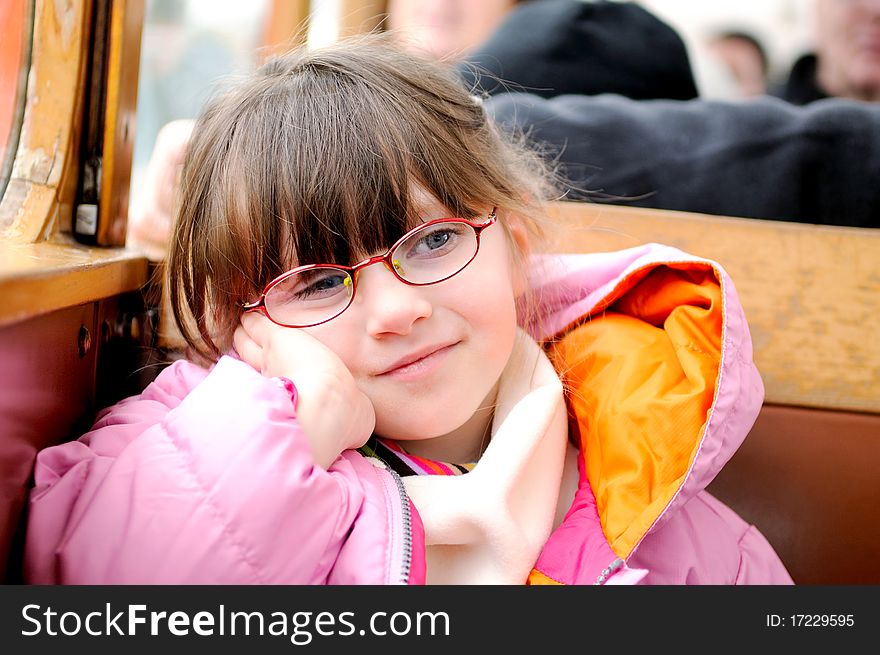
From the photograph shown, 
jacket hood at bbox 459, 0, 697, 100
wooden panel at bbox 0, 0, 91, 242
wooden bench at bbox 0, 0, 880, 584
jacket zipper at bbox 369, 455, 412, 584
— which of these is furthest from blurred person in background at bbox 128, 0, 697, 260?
jacket zipper at bbox 369, 455, 412, 584

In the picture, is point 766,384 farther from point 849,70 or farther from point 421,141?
point 849,70

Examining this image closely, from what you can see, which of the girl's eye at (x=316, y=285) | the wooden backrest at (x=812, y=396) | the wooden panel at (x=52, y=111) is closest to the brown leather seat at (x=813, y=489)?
the wooden backrest at (x=812, y=396)

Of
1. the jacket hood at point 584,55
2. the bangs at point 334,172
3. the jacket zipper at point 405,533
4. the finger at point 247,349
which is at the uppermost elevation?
the jacket hood at point 584,55

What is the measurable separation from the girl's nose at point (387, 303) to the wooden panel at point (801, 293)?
384 millimetres

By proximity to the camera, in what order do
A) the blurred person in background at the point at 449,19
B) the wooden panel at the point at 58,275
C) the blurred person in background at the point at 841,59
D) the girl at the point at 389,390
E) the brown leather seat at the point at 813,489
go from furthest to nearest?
the blurred person in background at the point at 449,19 < the blurred person in background at the point at 841,59 < the brown leather seat at the point at 813,489 < the girl at the point at 389,390 < the wooden panel at the point at 58,275

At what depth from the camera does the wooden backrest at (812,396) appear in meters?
1.13

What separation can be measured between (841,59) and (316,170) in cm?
212

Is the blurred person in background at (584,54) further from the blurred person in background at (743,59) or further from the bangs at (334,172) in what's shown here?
the blurred person in background at (743,59)

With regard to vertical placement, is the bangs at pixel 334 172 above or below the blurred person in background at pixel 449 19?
below

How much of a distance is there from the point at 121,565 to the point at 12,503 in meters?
0.11

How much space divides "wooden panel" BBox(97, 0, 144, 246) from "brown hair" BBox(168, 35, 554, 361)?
112 mm

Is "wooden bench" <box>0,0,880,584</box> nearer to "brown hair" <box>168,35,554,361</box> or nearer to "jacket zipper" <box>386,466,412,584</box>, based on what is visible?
"brown hair" <box>168,35,554,361</box>

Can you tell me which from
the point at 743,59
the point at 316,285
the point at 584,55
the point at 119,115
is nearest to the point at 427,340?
the point at 316,285

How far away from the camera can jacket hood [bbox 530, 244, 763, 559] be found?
35.5 inches
